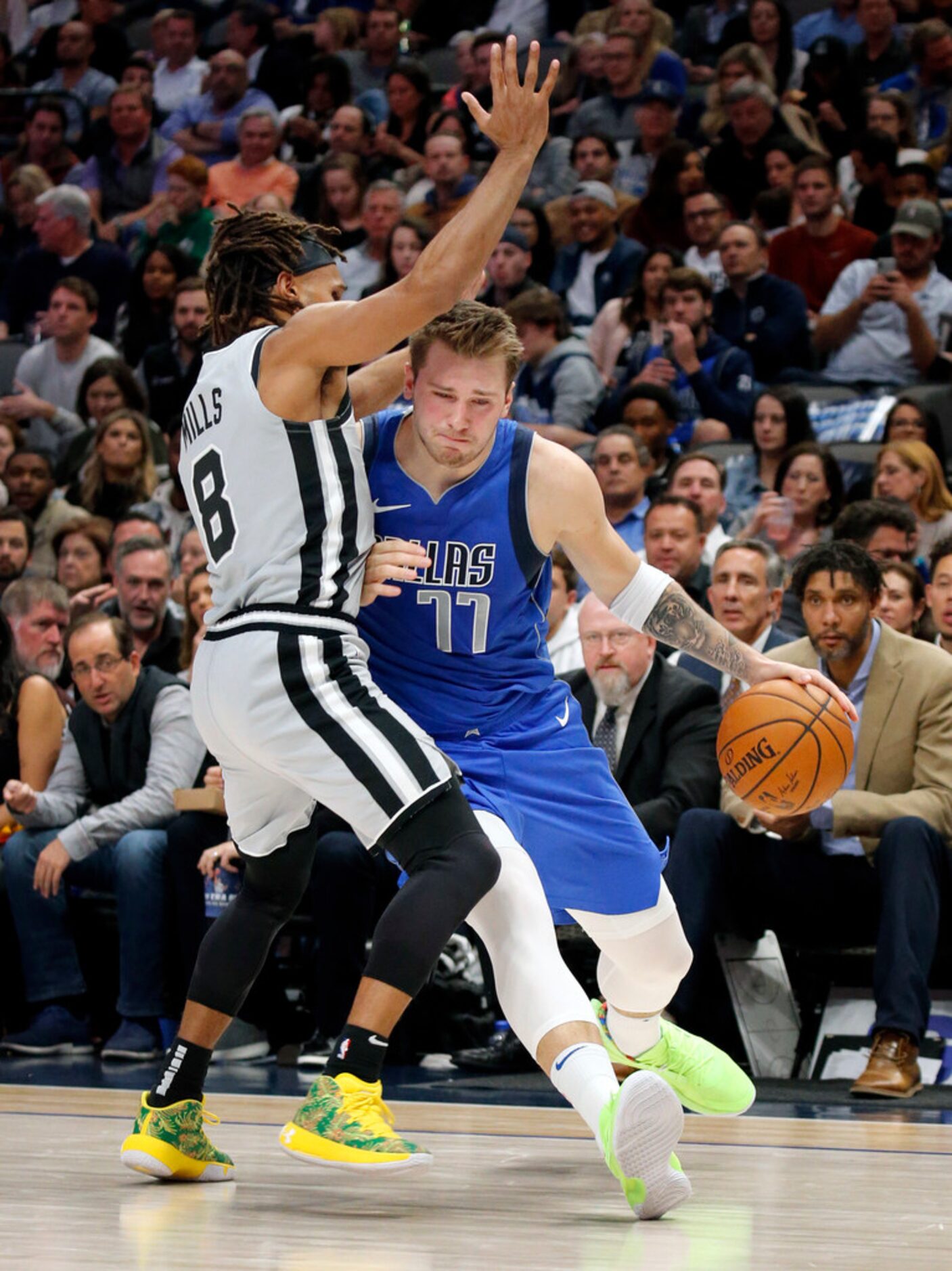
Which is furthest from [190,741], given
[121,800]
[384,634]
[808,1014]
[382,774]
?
[382,774]

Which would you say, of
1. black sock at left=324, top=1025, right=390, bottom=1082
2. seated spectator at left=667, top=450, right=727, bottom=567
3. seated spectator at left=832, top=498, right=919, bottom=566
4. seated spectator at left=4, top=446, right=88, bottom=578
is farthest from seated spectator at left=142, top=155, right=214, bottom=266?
black sock at left=324, top=1025, right=390, bottom=1082

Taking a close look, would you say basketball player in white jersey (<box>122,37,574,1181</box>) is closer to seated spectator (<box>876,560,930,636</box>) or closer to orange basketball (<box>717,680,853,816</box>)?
orange basketball (<box>717,680,853,816</box>)

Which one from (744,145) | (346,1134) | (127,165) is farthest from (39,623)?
(127,165)

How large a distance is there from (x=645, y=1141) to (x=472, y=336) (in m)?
1.49

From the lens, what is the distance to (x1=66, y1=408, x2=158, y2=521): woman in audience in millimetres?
8914

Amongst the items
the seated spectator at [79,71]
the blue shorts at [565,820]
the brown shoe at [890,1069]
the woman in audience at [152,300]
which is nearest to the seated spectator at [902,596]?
the brown shoe at [890,1069]

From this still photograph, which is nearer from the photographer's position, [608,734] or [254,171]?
[608,734]

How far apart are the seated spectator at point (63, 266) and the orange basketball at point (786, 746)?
26.5ft

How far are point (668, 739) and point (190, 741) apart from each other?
5.75 feet

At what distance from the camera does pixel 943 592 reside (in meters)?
6.03

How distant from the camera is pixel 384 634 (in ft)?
11.9

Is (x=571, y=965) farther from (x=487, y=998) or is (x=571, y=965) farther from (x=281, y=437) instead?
(x=281, y=437)

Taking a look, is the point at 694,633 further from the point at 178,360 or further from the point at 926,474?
the point at 178,360

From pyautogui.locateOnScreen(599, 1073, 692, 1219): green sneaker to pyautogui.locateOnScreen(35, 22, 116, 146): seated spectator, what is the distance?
38.8 ft
